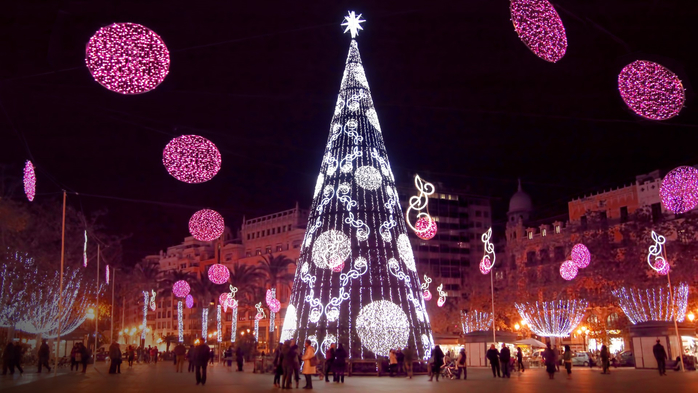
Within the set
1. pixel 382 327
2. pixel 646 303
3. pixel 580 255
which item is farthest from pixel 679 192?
pixel 646 303

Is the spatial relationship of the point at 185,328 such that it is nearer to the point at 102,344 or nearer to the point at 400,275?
the point at 102,344

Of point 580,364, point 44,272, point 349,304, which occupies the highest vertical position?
point 44,272

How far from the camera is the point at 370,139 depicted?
2700cm

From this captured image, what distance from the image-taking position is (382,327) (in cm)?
2522

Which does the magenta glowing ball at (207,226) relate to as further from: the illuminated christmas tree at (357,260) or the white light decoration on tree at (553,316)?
the white light decoration on tree at (553,316)

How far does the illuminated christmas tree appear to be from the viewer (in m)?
25.3

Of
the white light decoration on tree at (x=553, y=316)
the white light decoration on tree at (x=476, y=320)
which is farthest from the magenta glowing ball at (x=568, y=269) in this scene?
the white light decoration on tree at (x=476, y=320)

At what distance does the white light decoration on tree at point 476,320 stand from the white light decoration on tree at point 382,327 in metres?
36.3

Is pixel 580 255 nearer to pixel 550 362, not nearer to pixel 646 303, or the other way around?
pixel 646 303

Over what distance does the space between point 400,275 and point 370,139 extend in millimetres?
5558

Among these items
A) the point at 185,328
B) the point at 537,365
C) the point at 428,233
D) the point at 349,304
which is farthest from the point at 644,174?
the point at 185,328

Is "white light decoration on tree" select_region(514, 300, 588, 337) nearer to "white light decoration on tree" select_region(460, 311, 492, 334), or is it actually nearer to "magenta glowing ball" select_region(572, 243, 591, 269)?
"white light decoration on tree" select_region(460, 311, 492, 334)

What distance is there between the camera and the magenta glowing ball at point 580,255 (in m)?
38.2

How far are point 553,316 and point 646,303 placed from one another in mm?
10671
